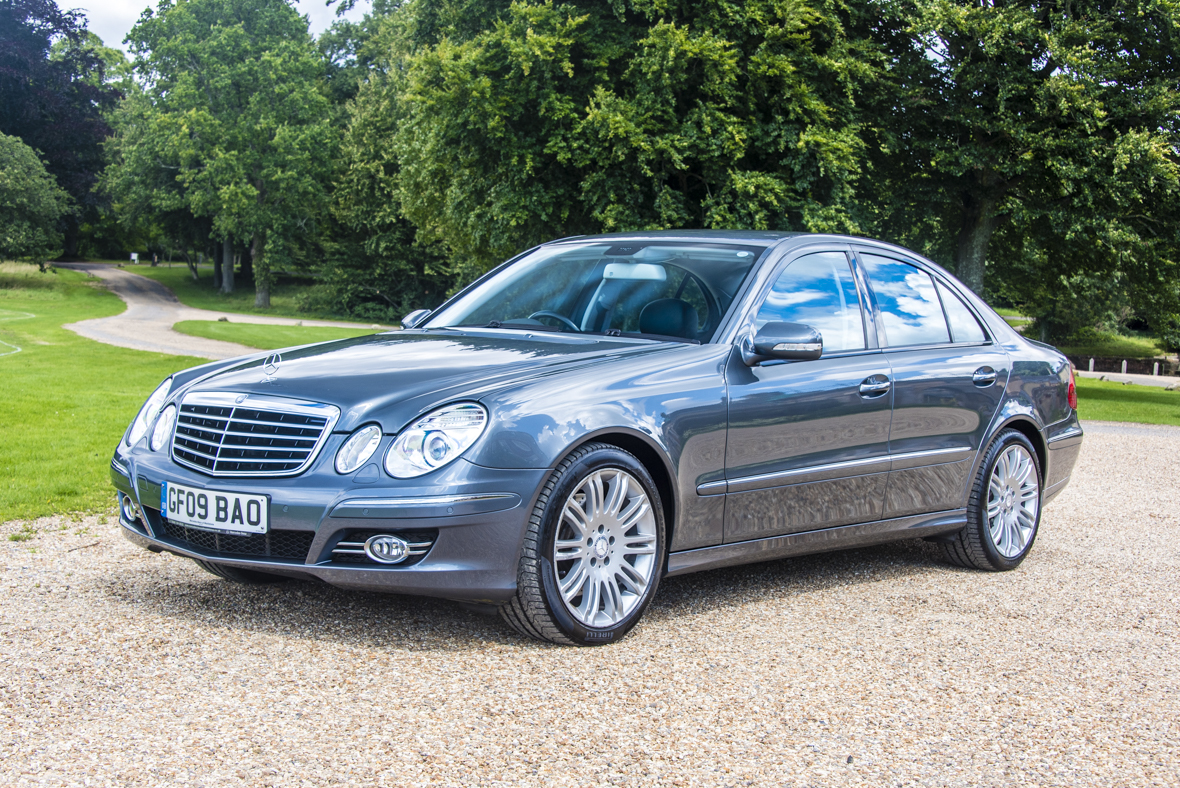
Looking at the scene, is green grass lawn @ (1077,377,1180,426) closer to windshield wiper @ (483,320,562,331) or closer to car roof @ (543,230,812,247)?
car roof @ (543,230,812,247)

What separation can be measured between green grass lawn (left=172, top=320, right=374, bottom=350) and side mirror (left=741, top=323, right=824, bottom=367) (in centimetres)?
2367

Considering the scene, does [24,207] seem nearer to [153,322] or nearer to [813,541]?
[153,322]

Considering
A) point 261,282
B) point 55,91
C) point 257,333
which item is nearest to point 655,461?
point 257,333

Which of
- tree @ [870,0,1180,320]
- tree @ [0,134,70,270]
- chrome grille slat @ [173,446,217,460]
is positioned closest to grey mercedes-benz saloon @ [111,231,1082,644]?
chrome grille slat @ [173,446,217,460]

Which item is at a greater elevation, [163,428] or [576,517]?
[163,428]

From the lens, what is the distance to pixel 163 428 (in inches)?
188

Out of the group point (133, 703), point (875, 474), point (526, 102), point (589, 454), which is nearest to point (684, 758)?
point (589, 454)

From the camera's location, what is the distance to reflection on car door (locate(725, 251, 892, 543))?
4.93 meters

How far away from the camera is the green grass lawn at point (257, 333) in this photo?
29723mm

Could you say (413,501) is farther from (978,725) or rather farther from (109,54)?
(109,54)

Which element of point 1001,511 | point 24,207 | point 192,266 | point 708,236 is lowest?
point 1001,511

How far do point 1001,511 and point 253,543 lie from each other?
4036 millimetres

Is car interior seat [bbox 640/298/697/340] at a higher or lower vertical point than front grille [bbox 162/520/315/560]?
higher

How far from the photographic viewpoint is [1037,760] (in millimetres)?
3447
